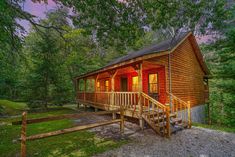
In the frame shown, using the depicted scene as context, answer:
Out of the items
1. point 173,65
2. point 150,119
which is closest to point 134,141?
Answer: point 150,119

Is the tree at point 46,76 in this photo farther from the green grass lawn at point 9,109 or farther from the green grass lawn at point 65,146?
the green grass lawn at point 65,146

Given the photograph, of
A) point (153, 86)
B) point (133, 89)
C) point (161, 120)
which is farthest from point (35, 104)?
point (161, 120)

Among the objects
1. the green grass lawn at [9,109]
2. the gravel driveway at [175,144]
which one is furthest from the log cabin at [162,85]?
the green grass lawn at [9,109]

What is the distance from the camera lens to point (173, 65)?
11219 millimetres

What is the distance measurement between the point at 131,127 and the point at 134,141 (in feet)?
6.94

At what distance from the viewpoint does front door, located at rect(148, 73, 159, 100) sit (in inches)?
454

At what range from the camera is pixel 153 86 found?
11.8 metres

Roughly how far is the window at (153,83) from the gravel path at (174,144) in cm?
402

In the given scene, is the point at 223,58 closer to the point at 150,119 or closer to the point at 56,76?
the point at 150,119

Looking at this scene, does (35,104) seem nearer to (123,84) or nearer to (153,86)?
(123,84)

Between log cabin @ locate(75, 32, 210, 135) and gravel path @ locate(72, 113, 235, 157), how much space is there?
0.60 metres

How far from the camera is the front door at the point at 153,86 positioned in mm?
11538

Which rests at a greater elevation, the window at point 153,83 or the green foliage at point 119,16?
the green foliage at point 119,16

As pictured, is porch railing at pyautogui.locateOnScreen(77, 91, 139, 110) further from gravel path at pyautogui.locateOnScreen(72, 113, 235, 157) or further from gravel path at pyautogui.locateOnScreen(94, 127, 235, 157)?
gravel path at pyautogui.locateOnScreen(94, 127, 235, 157)
